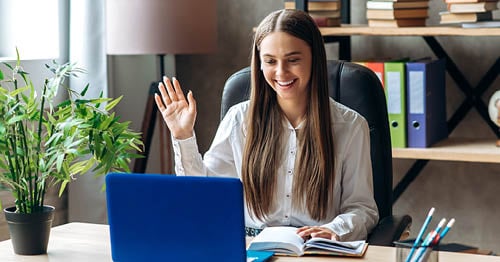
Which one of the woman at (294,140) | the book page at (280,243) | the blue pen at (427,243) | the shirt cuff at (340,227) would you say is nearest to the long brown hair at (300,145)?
the woman at (294,140)

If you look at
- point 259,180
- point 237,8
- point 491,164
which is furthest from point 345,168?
point 237,8

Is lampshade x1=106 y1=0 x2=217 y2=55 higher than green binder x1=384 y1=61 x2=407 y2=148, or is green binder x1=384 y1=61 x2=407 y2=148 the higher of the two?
lampshade x1=106 y1=0 x2=217 y2=55

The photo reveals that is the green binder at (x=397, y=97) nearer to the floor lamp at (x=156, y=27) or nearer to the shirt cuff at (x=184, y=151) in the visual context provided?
the floor lamp at (x=156, y=27)

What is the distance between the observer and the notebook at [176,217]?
5.16ft

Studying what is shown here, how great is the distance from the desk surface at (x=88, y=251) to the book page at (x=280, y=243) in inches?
1.0

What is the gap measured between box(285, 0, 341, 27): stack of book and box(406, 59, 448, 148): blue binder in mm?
309

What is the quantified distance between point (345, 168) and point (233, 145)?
305mm

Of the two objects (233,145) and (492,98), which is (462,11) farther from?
(233,145)

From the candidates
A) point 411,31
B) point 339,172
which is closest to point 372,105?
point 339,172

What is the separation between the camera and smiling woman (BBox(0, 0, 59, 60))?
10.8ft

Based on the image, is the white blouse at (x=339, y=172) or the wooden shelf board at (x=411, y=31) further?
the wooden shelf board at (x=411, y=31)

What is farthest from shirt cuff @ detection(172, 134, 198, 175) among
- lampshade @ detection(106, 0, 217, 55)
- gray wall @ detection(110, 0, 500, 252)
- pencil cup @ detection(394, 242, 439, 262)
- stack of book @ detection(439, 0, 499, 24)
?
gray wall @ detection(110, 0, 500, 252)

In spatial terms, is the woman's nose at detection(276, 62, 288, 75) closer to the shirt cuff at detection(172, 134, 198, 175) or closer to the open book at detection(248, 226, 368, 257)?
the shirt cuff at detection(172, 134, 198, 175)

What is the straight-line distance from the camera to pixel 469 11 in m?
2.90
